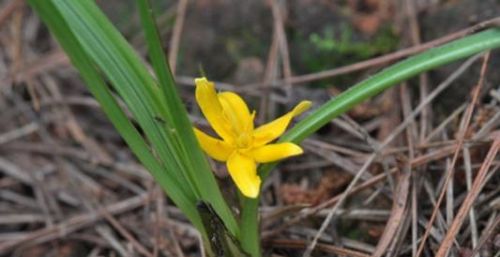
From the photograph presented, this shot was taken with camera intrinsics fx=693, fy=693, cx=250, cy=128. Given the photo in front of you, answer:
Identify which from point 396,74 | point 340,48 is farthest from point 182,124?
point 340,48

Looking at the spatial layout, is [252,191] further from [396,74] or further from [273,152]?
[396,74]

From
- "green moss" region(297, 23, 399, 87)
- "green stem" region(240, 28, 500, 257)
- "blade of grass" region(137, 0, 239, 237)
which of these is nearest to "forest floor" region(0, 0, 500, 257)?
"green moss" region(297, 23, 399, 87)

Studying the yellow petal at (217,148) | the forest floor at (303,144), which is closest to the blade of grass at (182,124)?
the yellow petal at (217,148)

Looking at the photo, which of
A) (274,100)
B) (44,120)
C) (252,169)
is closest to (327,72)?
(274,100)

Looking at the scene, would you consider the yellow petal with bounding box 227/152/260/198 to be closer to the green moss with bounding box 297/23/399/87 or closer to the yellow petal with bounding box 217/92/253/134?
the yellow petal with bounding box 217/92/253/134

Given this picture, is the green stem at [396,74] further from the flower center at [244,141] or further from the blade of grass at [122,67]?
the blade of grass at [122,67]

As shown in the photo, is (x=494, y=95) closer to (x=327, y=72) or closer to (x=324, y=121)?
(x=327, y=72)
